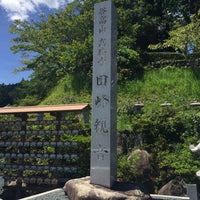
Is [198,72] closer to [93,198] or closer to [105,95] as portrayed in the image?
[105,95]

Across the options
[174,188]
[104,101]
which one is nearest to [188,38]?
[174,188]

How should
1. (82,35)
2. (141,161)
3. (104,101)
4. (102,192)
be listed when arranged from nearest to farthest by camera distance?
(102,192) → (104,101) → (141,161) → (82,35)

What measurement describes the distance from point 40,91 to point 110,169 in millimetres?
20959

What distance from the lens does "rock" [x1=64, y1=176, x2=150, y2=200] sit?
7.50 metres

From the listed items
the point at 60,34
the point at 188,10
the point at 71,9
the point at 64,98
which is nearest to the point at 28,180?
the point at 64,98

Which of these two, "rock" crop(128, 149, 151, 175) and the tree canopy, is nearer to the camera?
"rock" crop(128, 149, 151, 175)

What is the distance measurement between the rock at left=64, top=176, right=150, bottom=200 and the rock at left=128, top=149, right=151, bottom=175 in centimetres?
349

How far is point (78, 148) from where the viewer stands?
12.4 m

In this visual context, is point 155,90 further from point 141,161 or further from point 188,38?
point 141,161

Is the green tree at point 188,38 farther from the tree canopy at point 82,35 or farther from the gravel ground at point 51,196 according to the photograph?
the gravel ground at point 51,196

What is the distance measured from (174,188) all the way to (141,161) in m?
1.59

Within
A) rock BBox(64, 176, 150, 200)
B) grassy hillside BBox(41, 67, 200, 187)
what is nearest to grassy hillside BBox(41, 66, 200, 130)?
grassy hillside BBox(41, 67, 200, 187)

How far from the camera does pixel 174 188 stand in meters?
10.8

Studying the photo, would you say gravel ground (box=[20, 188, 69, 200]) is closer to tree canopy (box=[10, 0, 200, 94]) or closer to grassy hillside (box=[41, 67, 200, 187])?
grassy hillside (box=[41, 67, 200, 187])
